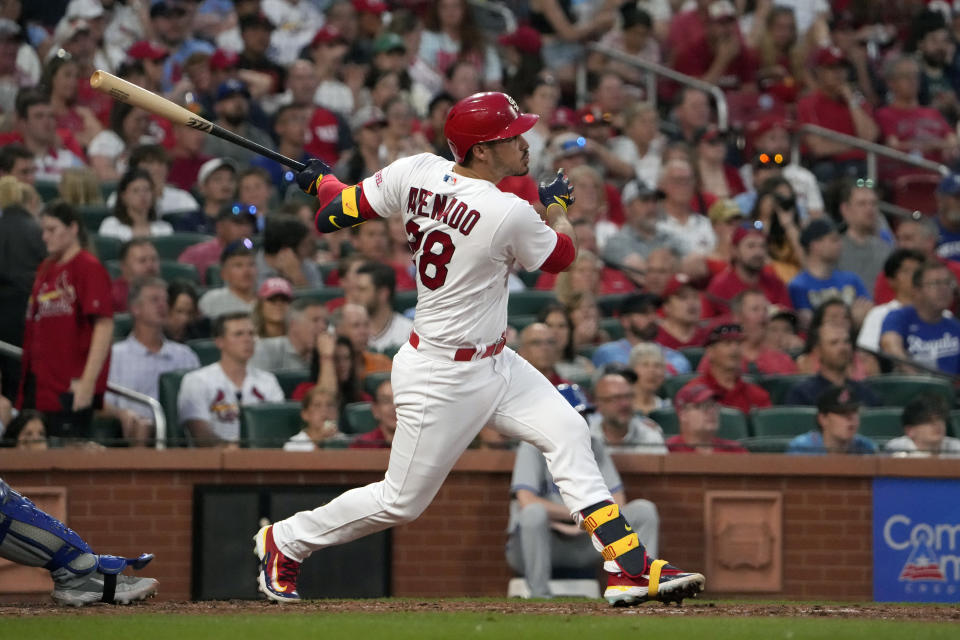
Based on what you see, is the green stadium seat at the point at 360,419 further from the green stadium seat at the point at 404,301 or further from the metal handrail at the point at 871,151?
the metal handrail at the point at 871,151

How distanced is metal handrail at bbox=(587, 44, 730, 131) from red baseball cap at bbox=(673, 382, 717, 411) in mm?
5057

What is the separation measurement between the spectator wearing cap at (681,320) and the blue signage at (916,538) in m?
2.18

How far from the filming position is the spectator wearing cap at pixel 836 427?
8539 mm

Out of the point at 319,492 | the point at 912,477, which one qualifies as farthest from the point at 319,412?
the point at 912,477

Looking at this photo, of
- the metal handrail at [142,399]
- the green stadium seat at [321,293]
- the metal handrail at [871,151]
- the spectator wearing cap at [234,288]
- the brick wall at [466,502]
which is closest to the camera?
the brick wall at [466,502]

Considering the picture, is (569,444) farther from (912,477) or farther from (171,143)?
(171,143)

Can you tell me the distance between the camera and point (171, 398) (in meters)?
8.68

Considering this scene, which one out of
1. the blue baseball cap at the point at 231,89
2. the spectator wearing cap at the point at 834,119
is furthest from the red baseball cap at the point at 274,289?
the spectator wearing cap at the point at 834,119

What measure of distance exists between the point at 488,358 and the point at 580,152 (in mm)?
6070

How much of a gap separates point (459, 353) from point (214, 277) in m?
4.58

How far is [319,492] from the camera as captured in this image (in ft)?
26.7

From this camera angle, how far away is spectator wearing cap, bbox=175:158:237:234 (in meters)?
10.8

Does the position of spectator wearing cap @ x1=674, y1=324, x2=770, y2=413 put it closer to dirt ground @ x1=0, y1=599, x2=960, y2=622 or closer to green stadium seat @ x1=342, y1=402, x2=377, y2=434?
green stadium seat @ x1=342, y1=402, x2=377, y2=434

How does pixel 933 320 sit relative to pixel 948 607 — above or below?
above
